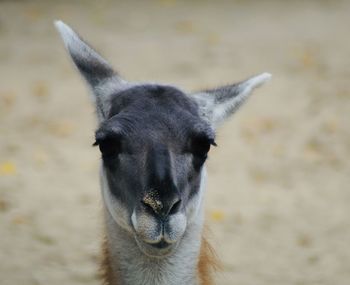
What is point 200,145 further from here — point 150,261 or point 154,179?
point 150,261

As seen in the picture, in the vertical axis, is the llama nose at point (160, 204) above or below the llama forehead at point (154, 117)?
below

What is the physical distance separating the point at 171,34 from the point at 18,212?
24.2ft

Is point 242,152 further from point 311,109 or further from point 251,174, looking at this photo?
point 311,109

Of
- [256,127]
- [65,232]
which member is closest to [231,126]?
[256,127]

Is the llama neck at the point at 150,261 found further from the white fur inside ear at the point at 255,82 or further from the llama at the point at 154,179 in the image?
the white fur inside ear at the point at 255,82

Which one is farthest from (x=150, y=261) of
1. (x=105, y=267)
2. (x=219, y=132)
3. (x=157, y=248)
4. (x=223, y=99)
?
(x=219, y=132)

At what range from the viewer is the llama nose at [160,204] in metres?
4.96

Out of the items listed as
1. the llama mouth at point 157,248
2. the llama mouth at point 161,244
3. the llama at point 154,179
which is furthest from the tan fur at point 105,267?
the llama mouth at point 161,244

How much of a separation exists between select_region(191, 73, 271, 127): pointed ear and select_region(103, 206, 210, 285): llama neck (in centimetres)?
79

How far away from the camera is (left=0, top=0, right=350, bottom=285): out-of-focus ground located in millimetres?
9078

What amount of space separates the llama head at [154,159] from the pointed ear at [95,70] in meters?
0.07

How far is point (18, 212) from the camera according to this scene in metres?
9.56

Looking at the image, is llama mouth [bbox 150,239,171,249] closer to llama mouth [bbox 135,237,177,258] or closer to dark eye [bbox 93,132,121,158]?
llama mouth [bbox 135,237,177,258]

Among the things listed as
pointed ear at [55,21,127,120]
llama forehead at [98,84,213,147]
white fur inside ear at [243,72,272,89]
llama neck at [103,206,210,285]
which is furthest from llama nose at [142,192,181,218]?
white fur inside ear at [243,72,272,89]
